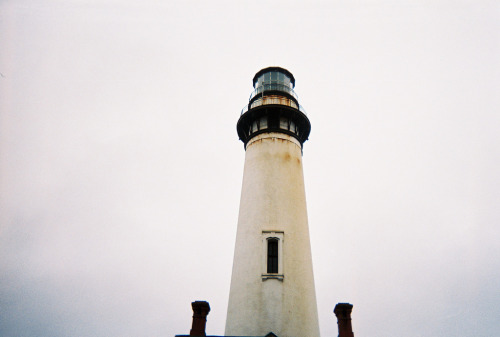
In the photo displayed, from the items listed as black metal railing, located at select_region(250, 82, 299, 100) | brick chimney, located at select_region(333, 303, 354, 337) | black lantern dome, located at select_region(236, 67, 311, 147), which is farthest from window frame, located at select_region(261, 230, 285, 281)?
black metal railing, located at select_region(250, 82, 299, 100)

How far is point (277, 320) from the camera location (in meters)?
13.1

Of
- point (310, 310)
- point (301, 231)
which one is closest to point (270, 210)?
point (301, 231)

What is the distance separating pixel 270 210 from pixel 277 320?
14.6 feet

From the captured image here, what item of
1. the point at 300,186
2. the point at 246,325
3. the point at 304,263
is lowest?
the point at 246,325

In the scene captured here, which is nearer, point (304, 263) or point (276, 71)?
point (304, 263)

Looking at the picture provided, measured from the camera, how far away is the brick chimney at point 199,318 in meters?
11.3

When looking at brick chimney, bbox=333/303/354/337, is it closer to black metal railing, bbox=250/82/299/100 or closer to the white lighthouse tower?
the white lighthouse tower

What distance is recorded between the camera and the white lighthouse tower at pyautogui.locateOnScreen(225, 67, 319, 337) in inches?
529

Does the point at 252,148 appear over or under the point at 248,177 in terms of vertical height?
over

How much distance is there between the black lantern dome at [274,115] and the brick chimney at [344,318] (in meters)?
8.79


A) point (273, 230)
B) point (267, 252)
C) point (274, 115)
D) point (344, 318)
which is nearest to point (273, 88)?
point (274, 115)

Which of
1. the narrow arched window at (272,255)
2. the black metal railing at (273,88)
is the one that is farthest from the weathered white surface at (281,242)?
the black metal railing at (273,88)

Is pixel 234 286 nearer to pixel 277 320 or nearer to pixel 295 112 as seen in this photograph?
pixel 277 320

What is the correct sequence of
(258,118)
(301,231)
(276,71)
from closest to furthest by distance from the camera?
1. (301,231)
2. (258,118)
3. (276,71)
